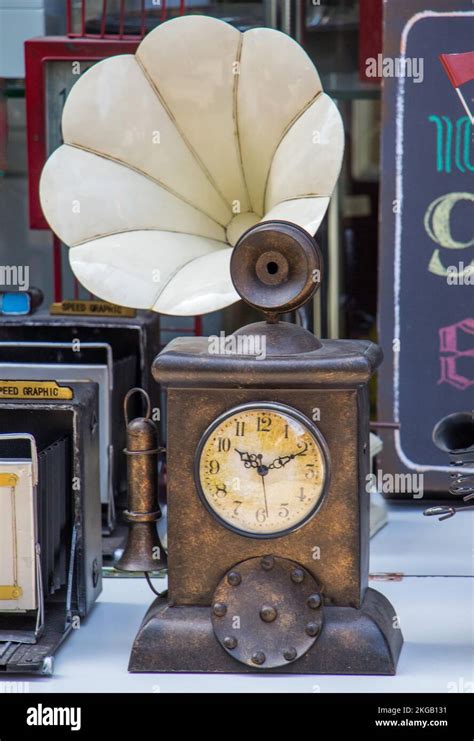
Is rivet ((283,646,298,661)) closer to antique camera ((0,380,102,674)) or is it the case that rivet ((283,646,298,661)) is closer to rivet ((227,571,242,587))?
rivet ((227,571,242,587))

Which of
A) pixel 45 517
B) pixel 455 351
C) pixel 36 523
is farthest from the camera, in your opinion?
pixel 455 351

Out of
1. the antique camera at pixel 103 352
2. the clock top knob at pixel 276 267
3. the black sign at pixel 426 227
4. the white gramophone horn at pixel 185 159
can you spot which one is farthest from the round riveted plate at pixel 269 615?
the black sign at pixel 426 227

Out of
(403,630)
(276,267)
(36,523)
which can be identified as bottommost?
(403,630)

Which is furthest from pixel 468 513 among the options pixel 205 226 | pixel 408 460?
pixel 205 226

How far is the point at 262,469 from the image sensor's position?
2.01 metres

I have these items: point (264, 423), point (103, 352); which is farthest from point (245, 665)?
point (103, 352)

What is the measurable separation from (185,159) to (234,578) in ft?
3.50

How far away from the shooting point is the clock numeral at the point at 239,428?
201 centimetres

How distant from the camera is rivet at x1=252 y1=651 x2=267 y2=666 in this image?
2.02 meters

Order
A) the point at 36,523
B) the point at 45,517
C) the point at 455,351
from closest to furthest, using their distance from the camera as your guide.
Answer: the point at 36,523, the point at 45,517, the point at 455,351

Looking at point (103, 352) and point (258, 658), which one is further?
point (103, 352)

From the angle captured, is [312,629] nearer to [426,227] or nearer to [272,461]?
[272,461]

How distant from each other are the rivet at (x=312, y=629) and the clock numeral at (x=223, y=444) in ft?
0.96

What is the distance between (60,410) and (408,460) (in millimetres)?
960
